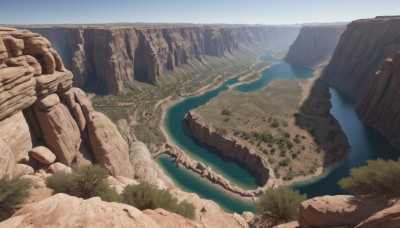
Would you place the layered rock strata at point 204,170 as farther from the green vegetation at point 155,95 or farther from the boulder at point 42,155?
the boulder at point 42,155

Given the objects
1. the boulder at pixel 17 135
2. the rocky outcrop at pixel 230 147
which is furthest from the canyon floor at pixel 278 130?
the boulder at pixel 17 135

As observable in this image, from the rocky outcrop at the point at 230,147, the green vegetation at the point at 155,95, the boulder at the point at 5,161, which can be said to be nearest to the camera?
the boulder at the point at 5,161

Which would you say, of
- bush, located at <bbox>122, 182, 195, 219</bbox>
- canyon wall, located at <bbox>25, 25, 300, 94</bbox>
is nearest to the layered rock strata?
bush, located at <bbox>122, 182, 195, 219</bbox>

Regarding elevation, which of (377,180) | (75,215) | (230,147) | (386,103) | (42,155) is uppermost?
(75,215)

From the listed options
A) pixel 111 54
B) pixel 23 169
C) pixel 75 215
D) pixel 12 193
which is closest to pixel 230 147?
pixel 23 169

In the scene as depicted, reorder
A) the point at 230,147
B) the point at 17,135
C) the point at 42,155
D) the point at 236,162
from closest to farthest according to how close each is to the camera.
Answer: the point at 17,135 → the point at 42,155 → the point at 236,162 → the point at 230,147

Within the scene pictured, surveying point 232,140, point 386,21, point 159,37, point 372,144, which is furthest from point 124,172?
point 159,37

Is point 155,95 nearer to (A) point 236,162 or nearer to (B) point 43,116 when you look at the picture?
(A) point 236,162
